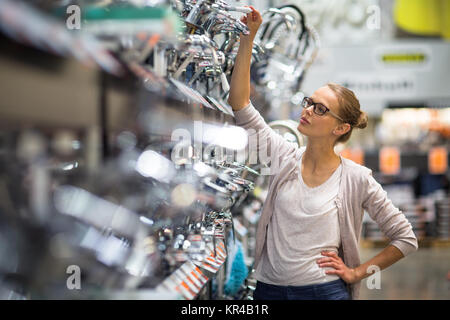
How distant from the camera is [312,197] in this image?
162 centimetres

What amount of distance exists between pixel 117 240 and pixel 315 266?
1.87ft

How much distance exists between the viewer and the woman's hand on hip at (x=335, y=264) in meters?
1.59

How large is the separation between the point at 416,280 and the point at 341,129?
4.40m

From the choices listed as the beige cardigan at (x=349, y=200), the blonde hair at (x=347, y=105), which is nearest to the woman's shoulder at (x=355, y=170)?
the beige cardigan at (x=349, y=200)

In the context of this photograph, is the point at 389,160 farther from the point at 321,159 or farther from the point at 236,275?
the point at 321,159

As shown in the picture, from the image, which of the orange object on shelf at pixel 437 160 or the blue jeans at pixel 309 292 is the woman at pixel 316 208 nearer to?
the blue jeans at pixel 309 292

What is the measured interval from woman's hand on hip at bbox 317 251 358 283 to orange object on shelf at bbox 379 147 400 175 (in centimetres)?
A: 845

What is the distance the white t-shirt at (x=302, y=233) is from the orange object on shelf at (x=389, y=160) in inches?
332

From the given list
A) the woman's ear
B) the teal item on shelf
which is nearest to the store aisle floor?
the teal item on shelf

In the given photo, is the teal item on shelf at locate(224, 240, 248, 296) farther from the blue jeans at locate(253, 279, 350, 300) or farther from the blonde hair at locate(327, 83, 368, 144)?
the blonde hair at locate(327, 83, 368, 144)
